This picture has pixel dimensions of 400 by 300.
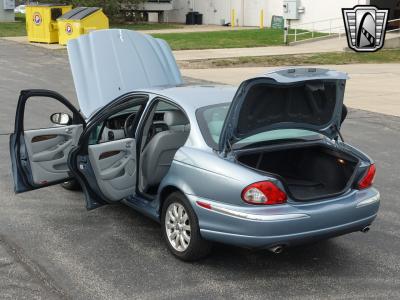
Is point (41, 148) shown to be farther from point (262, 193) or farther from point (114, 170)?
point (262, 193)

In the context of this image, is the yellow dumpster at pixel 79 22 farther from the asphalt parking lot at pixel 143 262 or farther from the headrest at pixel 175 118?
the headrest at pixel 175 118

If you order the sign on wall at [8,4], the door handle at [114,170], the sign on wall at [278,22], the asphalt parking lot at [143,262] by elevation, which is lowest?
the asphalt parking lot at [143,262]

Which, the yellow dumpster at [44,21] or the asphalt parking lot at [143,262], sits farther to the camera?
the yellow dumpster at [44,21]

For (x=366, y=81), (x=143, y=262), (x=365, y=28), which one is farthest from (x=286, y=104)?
(x=365, y=28)

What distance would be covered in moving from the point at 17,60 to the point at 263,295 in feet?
62.9

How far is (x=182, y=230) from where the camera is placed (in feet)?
16.3

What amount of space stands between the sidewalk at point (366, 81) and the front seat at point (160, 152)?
8.35m

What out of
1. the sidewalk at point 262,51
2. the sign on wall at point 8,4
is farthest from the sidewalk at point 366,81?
the sign on wall at point 8,4

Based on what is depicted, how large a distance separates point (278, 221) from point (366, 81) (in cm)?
1400

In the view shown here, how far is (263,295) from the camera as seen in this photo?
4445mm

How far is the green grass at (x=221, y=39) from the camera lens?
27.1m

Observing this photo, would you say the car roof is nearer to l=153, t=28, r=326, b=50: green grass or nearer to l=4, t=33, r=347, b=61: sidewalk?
l=4, t=33, r=347, b=61: sidewalk

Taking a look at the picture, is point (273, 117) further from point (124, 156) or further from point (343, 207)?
point (124, 156)

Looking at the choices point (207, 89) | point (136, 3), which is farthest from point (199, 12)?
point (207, 89)
